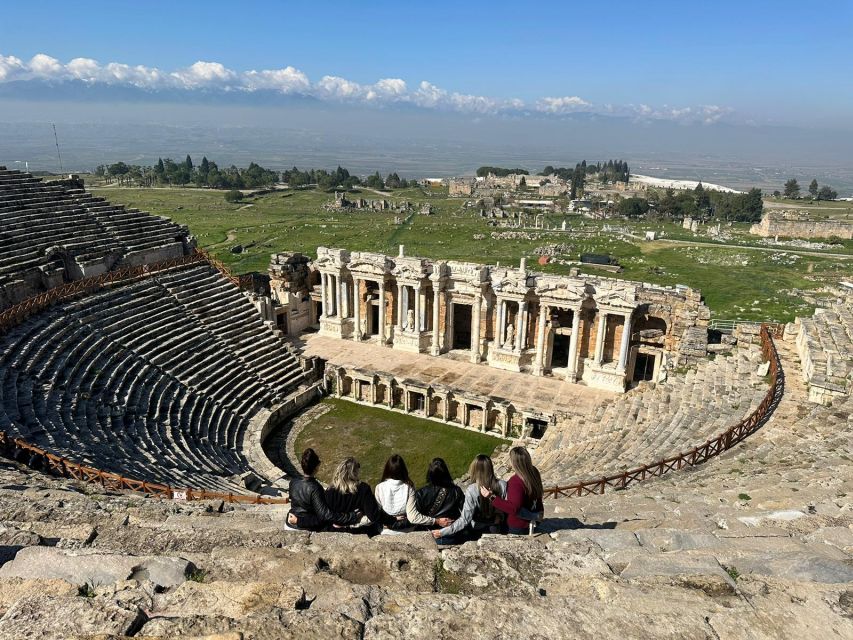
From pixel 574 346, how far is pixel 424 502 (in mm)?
21759

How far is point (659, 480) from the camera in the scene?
47.1 feet

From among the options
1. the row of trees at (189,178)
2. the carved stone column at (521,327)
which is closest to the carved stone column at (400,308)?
the carved stone column at (521,327)

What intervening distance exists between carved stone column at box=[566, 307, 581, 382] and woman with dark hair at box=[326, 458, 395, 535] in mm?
21784

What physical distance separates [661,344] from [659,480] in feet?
52.4

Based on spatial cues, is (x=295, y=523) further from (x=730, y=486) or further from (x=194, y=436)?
(x=194, y=436)

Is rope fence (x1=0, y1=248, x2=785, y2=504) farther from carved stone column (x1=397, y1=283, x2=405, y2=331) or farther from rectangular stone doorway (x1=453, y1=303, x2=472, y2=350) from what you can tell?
carved stone column (x1=397, y1=283, x2=405, y2=331)

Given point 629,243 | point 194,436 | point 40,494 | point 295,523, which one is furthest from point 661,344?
point 629,243

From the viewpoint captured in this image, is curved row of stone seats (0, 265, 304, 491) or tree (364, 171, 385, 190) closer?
curved row of stone seats (0, 265, 304, 491)

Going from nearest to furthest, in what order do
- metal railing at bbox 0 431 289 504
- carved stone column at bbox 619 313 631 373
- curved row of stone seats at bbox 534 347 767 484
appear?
metal railing at bbox 0 431 289 504 < curved row of stone seats at bbox 534 347 767 484 < carved stone column at bbox 619 313 631 373

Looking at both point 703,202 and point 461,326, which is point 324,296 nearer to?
point 461,326

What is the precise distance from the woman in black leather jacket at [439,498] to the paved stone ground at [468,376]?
→ 56.7 feet

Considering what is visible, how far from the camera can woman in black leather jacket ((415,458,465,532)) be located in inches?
342

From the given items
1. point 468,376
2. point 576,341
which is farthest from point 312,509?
point 576,341

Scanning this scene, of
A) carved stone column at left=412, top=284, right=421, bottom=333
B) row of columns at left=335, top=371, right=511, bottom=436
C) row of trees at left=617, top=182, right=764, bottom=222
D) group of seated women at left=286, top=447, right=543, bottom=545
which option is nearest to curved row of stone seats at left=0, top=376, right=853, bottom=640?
group of seated women at left=286, top=447, right=543, bottom=545
